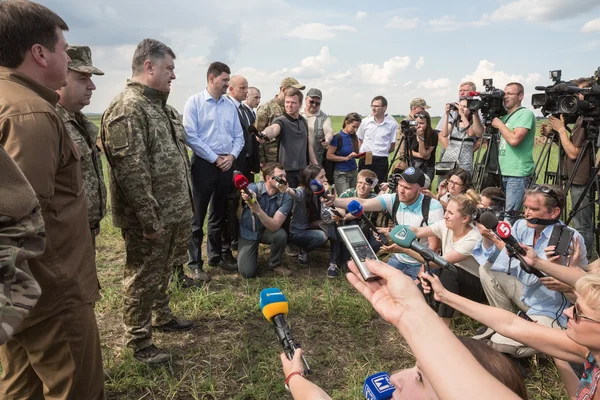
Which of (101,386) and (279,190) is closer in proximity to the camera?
(101,386)

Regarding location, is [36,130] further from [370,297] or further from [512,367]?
[512,367]

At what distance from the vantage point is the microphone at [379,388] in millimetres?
1410

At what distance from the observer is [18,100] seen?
1793mm

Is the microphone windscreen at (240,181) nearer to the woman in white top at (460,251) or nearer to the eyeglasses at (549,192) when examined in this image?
the woman in white top at (460,251)

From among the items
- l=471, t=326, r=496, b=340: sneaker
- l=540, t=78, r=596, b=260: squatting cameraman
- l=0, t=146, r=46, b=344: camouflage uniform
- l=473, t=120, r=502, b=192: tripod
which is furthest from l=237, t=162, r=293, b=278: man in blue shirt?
l=0, t=146, r=46, b=344: camouflage uniform

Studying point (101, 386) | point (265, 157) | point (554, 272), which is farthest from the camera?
point (265, 157)

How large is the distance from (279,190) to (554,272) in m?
3.22

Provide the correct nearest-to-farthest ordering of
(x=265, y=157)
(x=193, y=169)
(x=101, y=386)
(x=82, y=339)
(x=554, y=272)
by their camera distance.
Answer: (x=82, y=339), (x=101, y=386), (x=554, y=272), (x=193, y=169), (x=265, y=157)

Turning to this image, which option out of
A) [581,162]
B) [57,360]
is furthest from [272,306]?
A: [581,162]

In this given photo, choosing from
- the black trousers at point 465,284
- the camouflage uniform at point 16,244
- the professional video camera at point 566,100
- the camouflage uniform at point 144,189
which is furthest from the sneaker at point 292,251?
the camouflage uniform at point 16,244

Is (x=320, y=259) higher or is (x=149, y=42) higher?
(x=149, y=42)

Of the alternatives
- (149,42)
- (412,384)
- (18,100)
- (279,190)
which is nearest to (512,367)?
(412,384)

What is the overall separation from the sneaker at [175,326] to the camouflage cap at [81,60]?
223cm

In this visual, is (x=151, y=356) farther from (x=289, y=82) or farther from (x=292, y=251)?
(x=289, y=82)
